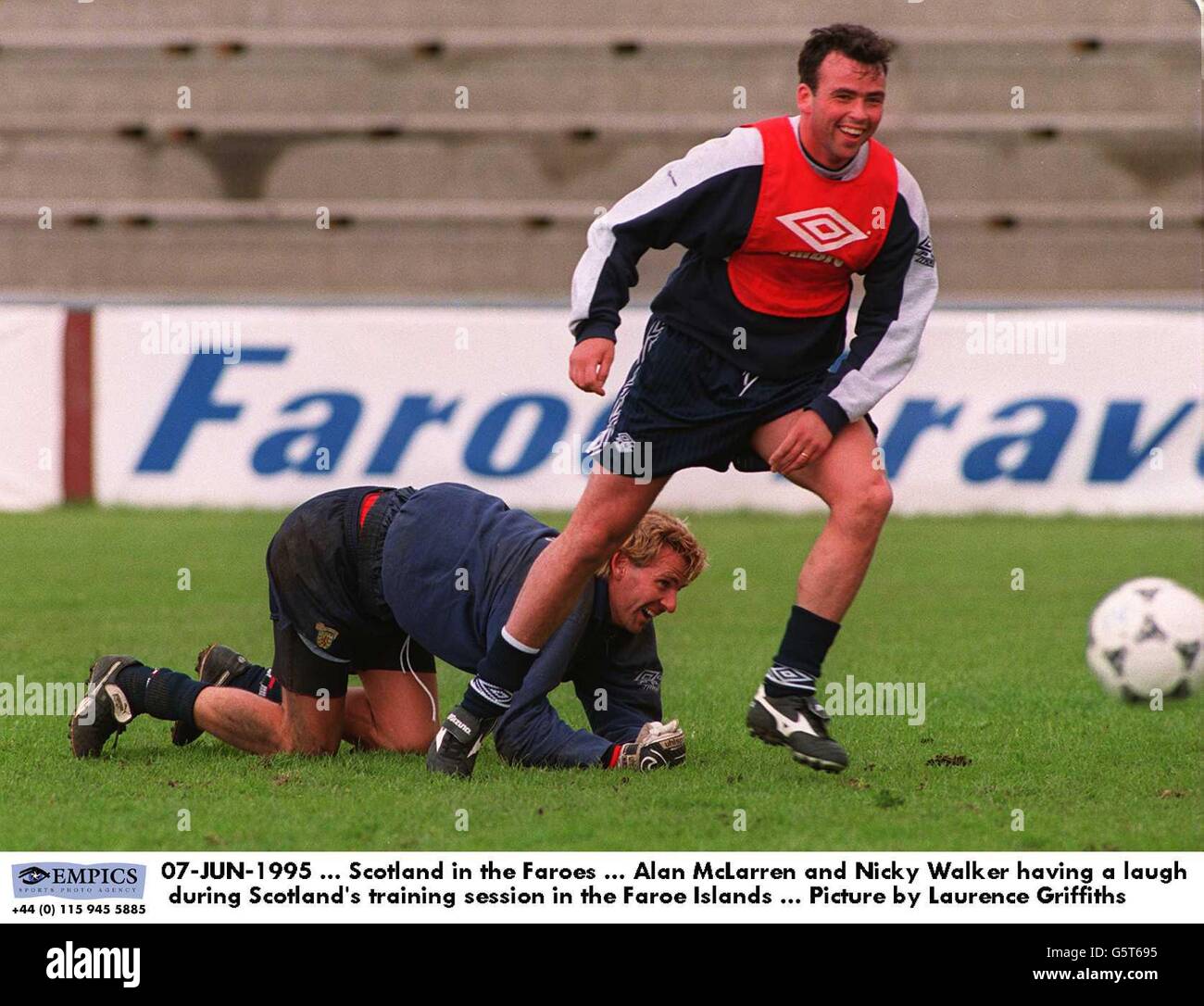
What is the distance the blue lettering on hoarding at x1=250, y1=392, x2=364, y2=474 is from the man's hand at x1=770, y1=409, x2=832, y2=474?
9552 mm

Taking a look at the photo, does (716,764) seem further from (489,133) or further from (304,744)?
(489,133)

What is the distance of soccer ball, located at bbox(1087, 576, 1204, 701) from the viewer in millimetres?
5250

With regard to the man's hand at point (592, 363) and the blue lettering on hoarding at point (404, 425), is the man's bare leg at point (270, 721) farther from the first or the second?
the blue lettering on hoarding at point (404, 425)

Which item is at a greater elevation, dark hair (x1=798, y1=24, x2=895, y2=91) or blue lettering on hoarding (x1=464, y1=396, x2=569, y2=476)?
dark hair (x1=798, y1=24, x2=895, y2=91)

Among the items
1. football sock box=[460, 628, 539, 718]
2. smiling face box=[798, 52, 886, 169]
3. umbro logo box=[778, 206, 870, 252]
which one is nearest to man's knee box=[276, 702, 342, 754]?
football sock box=[460, 628, 539, 718]

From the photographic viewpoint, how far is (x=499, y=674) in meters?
4.98

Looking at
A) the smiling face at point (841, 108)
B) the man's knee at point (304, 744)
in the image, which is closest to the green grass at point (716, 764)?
the man's knee at point (304, 744)

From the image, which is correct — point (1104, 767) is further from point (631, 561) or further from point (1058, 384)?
point (1058, 384)

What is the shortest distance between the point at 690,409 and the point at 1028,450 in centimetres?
976

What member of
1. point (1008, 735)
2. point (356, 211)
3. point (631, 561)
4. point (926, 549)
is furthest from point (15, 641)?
point (356, 211)

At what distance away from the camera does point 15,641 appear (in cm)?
801

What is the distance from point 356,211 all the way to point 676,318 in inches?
594

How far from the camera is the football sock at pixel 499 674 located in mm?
4957

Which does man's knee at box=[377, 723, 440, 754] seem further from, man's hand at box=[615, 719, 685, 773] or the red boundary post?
the red boundary post
